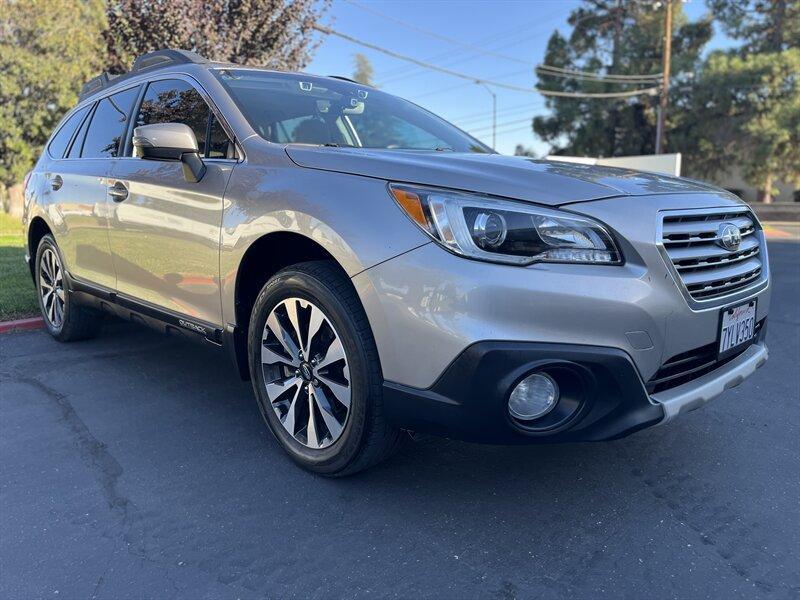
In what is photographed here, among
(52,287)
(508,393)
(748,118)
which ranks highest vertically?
(748,118)

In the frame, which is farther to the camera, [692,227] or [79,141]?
[79,141]

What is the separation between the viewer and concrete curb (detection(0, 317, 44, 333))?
519cm

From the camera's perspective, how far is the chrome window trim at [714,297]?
218 cm

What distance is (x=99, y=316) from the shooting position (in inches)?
190

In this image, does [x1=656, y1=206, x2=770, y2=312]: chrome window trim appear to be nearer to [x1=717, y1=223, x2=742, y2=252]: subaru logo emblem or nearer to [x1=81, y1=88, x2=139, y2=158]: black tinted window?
[x1=717, y1=223, x2=742, y2=252]: subaru logo emblem

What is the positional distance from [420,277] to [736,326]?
1.38 m

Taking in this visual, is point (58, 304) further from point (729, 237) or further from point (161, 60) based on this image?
point (729, 237)

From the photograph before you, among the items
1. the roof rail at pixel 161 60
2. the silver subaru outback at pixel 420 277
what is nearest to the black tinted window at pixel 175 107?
the silver subaru outback at pixel 420 277

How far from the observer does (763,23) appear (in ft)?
99.0

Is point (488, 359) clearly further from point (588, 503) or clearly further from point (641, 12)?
point (641, 12)

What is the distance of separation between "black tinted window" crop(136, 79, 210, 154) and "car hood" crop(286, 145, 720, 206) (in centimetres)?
74

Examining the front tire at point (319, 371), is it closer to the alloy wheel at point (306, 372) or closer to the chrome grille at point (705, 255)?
the alloy wheel at point (306, 372)

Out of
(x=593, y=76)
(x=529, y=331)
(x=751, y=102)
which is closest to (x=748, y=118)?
(x=751, y=102)

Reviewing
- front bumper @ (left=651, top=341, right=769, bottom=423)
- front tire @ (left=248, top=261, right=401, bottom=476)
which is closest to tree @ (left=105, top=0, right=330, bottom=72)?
front tire @ (left=248, top=261, right=401, bottom=476)
